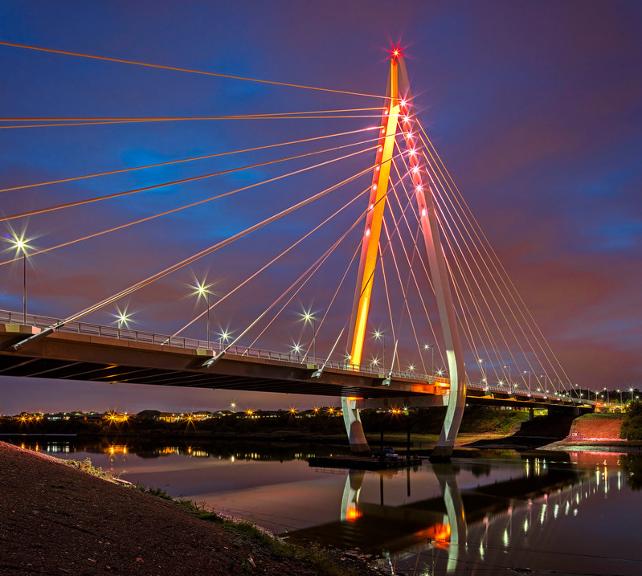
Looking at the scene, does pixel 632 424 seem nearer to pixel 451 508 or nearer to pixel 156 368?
pixel 451 508

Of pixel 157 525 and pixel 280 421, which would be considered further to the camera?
pixel 280 421

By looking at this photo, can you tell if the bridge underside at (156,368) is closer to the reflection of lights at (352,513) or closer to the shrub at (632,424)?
the reflection of lights at (352,513)

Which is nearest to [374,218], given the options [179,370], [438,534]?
[179,370]

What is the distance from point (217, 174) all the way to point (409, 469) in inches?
1209

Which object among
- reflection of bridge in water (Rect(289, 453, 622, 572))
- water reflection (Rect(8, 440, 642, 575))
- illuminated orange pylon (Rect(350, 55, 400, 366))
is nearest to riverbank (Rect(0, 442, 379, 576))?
reflection of bridge in water (Rect(289, 453, 622, 572))

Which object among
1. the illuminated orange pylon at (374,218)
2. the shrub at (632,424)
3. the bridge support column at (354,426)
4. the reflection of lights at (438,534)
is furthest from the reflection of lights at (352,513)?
the shrub at (632,424)

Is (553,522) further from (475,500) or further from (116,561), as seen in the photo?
(116,561)

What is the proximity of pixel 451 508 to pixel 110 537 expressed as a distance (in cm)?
2260

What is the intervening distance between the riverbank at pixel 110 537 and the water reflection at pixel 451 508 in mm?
4510

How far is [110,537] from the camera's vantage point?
41.2ft

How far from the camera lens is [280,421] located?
475 ft

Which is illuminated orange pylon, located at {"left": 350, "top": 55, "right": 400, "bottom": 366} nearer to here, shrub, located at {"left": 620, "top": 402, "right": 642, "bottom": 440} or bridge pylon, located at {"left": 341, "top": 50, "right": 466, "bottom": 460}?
bridge pylon, located at {"left": 341, "top": 50, "right": 466, "bottom": 460}

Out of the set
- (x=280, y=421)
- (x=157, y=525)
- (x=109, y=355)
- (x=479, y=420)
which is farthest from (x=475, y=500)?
(x=280, y=421)

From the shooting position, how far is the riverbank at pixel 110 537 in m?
10.7
